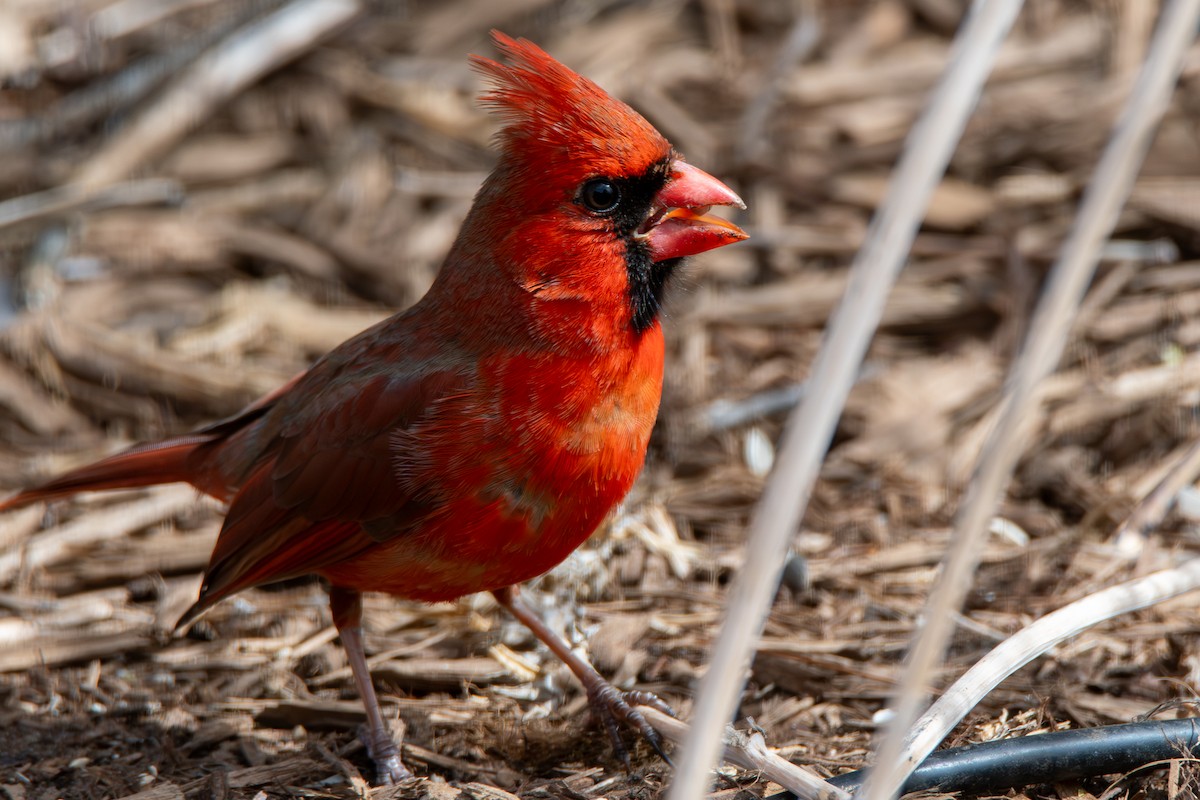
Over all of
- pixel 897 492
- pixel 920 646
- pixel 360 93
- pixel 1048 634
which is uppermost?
pixel 360 93

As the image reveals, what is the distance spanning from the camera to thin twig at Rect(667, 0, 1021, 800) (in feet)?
5.73

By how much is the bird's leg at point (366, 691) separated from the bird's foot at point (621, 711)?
46 centimetres

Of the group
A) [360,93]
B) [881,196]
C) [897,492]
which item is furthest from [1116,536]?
[360,93]

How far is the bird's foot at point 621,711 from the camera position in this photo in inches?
122

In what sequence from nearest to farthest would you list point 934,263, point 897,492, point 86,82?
1. point 897,492
2. point 934,263
3. point 86,82

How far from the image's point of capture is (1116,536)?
3.69m

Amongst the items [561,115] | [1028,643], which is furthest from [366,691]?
[1028,643]

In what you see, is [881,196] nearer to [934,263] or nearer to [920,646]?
[934,263]

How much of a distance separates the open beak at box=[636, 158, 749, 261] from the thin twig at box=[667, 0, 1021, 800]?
1.18 meters

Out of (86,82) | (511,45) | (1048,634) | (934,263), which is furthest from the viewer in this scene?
(86,82)

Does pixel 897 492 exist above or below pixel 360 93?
below

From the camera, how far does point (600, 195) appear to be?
2.97 meters

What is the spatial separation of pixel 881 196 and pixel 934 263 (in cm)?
34

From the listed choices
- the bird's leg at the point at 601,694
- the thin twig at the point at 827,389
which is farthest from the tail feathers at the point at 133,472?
the thin twig at the point at 827,389
